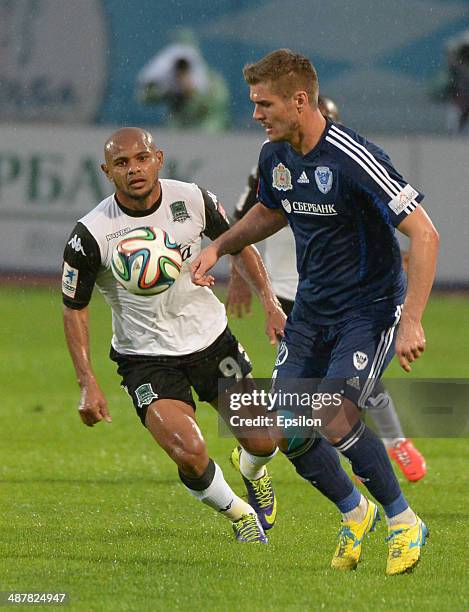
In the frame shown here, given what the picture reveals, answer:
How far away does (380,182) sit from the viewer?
239 inches

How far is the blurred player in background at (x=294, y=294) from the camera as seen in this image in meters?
9.12

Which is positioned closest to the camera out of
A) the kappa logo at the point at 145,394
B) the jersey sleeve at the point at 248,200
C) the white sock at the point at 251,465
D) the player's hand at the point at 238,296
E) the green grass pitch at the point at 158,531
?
the green grass pitch at the point at 158,531

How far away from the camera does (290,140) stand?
6297 mm

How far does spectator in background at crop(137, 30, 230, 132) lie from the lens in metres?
21.3

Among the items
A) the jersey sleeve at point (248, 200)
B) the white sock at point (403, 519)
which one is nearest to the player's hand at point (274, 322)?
the white sock at point (403, 519)

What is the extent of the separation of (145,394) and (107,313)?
37.6 feet

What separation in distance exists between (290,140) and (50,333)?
1078cm

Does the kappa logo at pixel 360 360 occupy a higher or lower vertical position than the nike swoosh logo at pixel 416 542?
higher

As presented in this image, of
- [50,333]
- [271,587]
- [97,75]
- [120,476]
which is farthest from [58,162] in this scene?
[271,587]

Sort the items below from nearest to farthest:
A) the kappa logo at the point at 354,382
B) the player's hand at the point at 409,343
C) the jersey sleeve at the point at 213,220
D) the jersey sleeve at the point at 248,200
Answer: the player's hand at the point at 409,343 → the kappa logo at the point at 354,382 → the jersey sleeve at the point at 213,220 → the jersey sleeve at the point at 248,200

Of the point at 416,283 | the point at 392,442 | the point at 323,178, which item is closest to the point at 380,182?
the point at 323,178

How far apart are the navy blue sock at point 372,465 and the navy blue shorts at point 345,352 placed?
16 centimetres

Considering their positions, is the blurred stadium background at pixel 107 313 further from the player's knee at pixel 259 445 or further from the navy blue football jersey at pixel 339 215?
the navy blue football jersey at pixel 339 215

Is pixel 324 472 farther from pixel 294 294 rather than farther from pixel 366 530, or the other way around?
pixel 294 294
